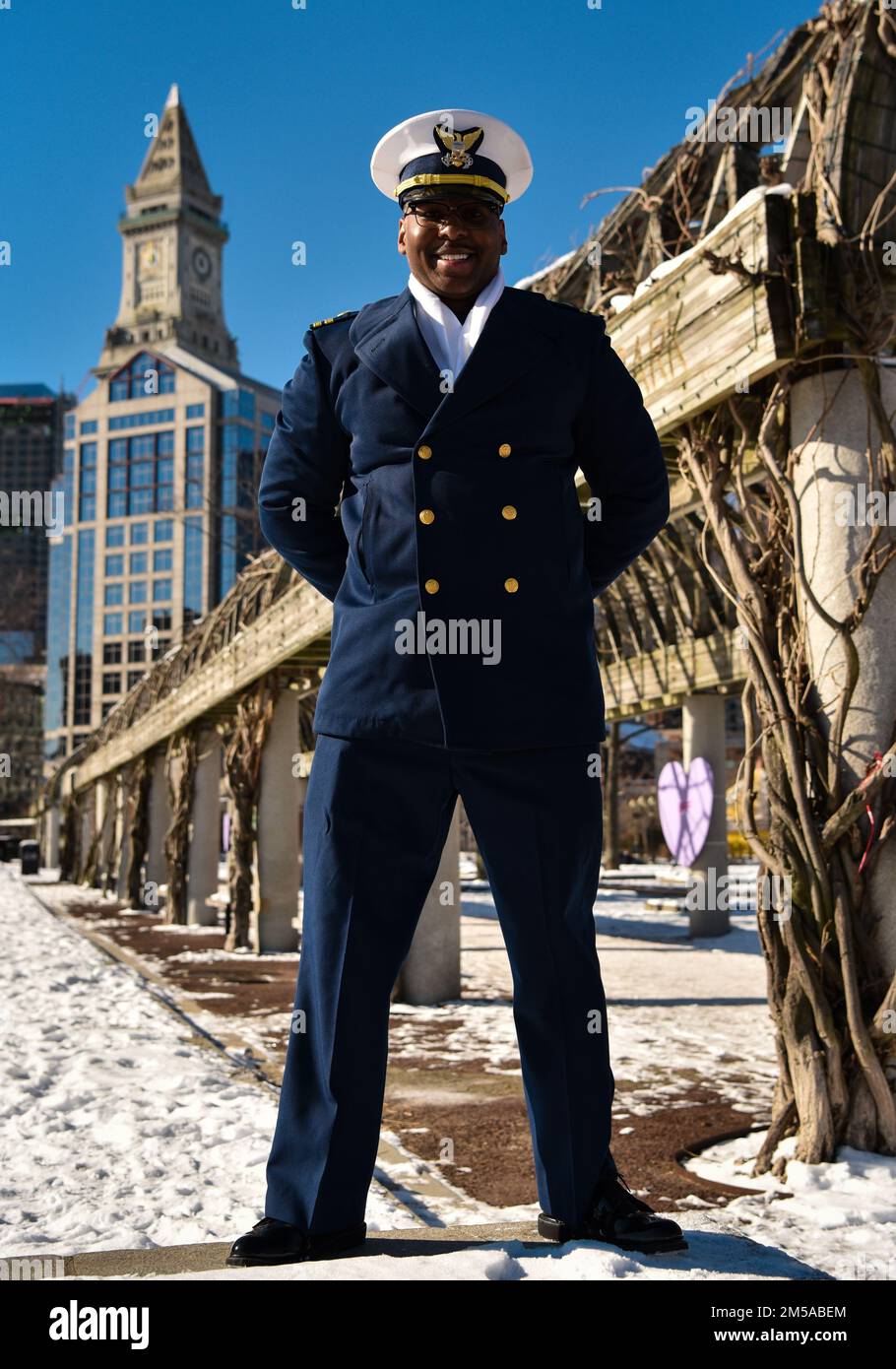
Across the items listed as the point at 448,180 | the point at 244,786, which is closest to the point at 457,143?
the point at 448,180

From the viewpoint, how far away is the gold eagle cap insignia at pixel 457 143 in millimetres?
2391

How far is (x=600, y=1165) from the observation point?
7.68 feet

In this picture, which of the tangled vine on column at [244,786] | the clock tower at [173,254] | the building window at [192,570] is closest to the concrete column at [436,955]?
the tangled vine on column at [244,786]

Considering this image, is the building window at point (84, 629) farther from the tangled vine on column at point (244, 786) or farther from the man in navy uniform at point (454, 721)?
the man in navy uniform at point (454, 721)

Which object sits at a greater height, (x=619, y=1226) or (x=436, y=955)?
(x=619, y=1226)

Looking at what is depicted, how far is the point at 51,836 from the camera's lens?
44.4 metres

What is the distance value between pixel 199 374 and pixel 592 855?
98.6 meters

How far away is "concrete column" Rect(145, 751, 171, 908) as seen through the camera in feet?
69.0

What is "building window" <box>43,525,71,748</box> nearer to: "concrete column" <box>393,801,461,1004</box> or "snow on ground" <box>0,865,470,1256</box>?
"concrete column" <box>393,801,461,1004</box>

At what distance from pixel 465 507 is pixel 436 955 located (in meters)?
7.07

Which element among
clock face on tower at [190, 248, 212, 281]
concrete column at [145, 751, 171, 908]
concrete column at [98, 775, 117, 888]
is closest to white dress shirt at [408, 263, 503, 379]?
concrete column at [145, 751, 171, 908]

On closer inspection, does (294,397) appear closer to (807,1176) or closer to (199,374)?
(807,1176)

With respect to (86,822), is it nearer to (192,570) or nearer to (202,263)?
(192,570)

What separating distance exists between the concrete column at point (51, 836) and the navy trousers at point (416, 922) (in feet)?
141
